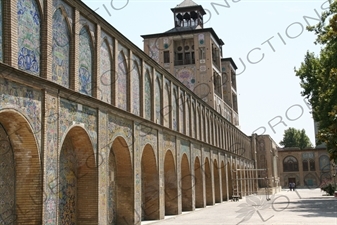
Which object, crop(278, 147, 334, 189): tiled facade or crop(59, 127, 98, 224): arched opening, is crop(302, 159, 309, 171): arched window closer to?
crop(278, 147, 334, 189): tiled facade

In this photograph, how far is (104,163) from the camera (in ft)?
52.5

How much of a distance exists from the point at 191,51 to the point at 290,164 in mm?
49457

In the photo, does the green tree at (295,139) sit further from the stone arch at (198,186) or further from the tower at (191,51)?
the stone arch at (198,186)

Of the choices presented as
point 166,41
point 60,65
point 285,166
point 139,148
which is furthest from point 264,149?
point 60,65

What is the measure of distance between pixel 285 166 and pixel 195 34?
49.8m

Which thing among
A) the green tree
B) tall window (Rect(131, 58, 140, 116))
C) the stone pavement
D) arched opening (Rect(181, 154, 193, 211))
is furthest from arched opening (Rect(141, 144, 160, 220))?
the green tree

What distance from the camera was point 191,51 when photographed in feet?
149

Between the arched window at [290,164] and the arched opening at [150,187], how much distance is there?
228ft

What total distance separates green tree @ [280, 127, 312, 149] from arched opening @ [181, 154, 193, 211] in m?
87.7

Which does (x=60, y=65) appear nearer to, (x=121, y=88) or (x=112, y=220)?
Answer: (x=121, y=88)

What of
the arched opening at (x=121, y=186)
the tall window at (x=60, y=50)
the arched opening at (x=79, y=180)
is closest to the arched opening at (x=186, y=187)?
the arched opening at (x=121, y=186)

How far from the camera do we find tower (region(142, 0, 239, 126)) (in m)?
44.3

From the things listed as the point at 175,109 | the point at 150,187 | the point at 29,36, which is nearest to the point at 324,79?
the point at 175,109

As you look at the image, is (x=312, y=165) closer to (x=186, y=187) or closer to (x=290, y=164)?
(x=290, y=164)
